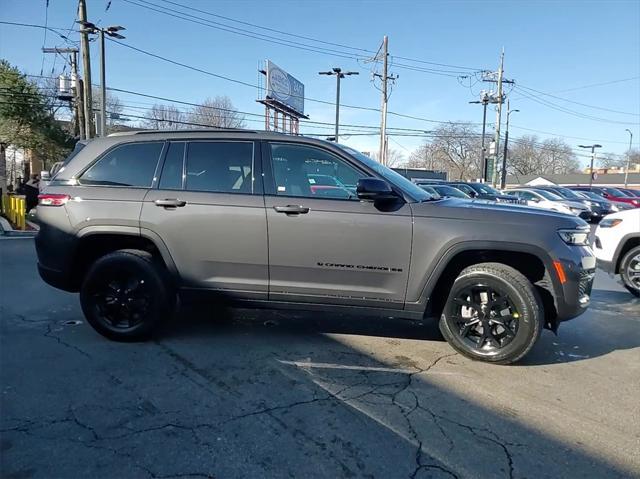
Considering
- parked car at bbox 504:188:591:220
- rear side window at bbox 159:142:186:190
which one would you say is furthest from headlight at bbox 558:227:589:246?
parked car at bbox 504:188:591:220

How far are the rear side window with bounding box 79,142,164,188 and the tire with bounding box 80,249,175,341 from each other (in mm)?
698

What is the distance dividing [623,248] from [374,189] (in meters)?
4.89

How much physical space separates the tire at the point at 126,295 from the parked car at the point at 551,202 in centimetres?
1815

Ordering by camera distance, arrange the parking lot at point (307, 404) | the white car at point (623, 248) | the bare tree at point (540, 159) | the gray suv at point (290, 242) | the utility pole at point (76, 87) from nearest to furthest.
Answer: the parking lot at point (307, 404)
the gray suv at point (290, 242)
the white car at point (623, 248)
the utility pole at point (76, 87)
the bare tree at point (540, 159)

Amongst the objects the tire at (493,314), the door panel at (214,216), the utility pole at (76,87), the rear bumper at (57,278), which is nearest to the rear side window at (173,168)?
the door panel at (214,216)

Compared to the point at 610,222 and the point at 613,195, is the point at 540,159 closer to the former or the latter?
the point at 613,195

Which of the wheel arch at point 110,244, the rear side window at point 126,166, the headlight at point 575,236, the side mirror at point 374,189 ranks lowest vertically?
the wheel arch at point 110,244

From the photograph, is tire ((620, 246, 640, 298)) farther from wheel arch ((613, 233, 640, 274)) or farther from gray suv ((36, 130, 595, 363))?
gray suv ((36, 130, 595, 363))

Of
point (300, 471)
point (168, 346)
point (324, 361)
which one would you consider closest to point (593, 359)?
point (324, 361)

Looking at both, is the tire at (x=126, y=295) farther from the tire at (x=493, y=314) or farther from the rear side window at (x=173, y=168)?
the tire at (x=493, y=314)

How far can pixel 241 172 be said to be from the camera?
4.14m

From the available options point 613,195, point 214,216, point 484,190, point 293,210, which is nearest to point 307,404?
point 293,210

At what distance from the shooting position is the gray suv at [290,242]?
12.4 ft

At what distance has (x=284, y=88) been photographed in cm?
3803
